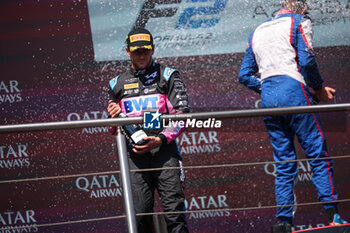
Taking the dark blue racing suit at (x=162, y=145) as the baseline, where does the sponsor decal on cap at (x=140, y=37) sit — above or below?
above

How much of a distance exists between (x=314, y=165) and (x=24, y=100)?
2162mm

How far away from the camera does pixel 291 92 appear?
8.82ft

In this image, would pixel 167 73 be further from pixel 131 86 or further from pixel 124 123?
pixel 124 123

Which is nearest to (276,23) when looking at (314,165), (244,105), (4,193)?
(314,165)

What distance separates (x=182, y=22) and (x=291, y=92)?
4.34 ft

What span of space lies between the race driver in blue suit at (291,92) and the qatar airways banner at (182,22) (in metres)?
0.88

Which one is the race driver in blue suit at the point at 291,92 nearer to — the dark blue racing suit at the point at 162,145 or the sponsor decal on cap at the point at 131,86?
the dark blue racing suit at the point at 162,145

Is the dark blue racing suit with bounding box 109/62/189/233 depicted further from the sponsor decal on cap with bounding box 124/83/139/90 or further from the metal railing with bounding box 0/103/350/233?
the metal railing with bounding box 0/103/350/233

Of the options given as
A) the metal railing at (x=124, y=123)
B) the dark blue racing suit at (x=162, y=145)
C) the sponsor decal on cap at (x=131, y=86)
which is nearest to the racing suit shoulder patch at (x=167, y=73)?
Answer: the dark blue racing suit at (x=162, y=145)

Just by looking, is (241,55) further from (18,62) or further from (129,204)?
(129,204)

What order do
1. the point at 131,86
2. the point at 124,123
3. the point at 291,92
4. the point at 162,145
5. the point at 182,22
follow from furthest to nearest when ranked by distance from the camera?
the point at 182,22, the point at 291,92, the point at 131,86, the point at 162,145, the point at 124,123

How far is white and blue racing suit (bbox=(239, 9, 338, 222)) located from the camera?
2.64 metres

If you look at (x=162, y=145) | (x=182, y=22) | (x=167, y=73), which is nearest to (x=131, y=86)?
(x=167, y=73)

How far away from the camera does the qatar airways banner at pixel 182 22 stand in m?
3.70
